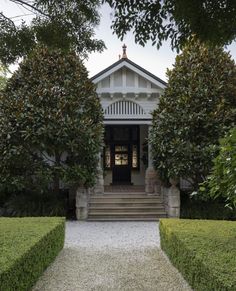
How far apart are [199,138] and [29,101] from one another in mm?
5969

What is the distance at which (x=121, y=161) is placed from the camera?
1819cm

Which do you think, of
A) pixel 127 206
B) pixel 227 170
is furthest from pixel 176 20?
pixel 127 206

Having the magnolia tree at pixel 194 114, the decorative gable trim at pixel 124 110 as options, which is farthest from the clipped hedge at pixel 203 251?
the decorative gable trim at pixel 124 110

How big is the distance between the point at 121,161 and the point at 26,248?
13.2 meters

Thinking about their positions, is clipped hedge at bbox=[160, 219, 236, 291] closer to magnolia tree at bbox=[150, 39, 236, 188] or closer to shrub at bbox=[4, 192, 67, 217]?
magnolia tree at bbox=[150, 39, 236, 188]

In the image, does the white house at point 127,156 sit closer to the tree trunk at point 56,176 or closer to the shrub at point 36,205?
the shrub at point 36,205

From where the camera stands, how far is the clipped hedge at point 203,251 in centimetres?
404

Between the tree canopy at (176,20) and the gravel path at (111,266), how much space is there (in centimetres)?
374

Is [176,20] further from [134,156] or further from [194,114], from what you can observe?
[134,156]

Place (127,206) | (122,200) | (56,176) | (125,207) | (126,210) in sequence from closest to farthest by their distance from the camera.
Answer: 1. (56,176)
2. (126,210)
3. (125,207)
4. (127,206)
5. (122,200)

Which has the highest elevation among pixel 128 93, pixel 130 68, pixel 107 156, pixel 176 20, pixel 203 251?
pixel 130 68

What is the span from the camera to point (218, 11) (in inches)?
140

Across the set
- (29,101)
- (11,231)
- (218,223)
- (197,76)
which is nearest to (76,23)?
(11,231)

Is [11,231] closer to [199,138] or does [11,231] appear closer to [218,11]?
[218,11]
